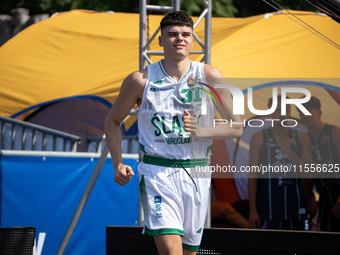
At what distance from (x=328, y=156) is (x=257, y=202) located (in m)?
0.89

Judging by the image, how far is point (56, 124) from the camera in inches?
302

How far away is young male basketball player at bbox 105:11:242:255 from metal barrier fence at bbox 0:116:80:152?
251cm

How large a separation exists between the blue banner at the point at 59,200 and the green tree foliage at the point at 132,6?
999 centimetres

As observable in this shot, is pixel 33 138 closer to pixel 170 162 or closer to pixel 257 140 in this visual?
pixel 257 140

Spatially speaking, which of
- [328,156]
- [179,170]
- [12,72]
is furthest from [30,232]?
[12,72]

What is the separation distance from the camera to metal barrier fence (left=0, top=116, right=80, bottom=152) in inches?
199

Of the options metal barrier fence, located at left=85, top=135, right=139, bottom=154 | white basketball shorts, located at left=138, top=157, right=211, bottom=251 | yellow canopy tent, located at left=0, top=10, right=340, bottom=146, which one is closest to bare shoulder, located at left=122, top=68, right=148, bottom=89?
white basketball shorts, located at left=138, top=157, right=211, bottom=251

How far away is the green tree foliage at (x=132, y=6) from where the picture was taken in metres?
14.5

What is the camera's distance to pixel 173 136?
2.56m

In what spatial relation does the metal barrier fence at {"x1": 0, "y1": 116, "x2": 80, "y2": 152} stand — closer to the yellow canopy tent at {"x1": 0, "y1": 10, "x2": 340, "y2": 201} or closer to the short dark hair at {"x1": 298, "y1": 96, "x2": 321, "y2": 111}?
the yellow canopy tent at {"x1": 0, "y1": 10, "x2": 340, "y2": 201}

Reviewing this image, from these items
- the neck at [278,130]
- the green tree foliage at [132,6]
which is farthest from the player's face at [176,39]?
the green tree foliage at [132,6]

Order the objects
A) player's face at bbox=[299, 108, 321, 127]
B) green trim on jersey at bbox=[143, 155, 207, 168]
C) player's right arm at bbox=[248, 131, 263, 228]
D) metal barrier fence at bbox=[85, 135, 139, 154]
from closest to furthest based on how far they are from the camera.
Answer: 1. green trim on jersey at bbox=[143, 155, 207, 168]
2. player's right arm at bbox=[248, 131, 263, 228]
3. player's face at bbox=[299, 108, 321, 127]
4. metal barrier fence at bbox=[85, 135, 139, 154]

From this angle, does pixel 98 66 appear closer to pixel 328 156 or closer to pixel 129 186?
pixel 129 186

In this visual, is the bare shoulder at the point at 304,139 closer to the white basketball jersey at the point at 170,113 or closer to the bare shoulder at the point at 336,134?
the bare shoulder at the point at 336,134
